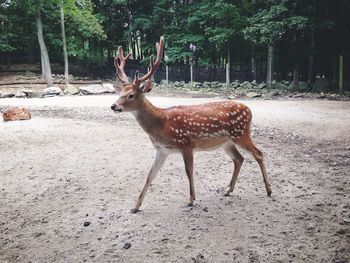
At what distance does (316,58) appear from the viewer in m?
21.8

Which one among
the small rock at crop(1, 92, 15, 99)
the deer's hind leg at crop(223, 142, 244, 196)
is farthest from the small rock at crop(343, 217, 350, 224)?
the small rock at crop(1, 92, 15, 99)

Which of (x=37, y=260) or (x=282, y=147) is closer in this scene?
(x=37, y=260)

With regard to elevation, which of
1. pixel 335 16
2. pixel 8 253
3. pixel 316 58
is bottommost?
pixel 8 253

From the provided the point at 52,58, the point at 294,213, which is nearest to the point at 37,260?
the point at 294,213

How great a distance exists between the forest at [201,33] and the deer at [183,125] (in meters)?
12.9

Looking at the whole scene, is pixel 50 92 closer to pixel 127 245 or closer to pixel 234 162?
pixel 234 162

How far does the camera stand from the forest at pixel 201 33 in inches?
730

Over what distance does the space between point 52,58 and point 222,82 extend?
1481 centimetres

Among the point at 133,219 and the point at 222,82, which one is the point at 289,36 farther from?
the point at 133,219

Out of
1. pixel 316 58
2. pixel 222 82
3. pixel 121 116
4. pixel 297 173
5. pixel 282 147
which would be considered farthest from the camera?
pixel 222 82

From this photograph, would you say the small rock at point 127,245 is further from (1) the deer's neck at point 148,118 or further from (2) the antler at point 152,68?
(2) the antler at point 152,68

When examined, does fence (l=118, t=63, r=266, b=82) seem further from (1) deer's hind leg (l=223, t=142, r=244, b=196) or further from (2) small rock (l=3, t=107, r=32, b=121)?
(1) deer's hind leg (l=223, t=142, r=244, b=196)

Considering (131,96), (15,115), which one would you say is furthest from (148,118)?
(15,115)

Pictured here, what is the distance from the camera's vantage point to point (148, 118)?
12.6 ft
